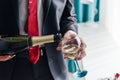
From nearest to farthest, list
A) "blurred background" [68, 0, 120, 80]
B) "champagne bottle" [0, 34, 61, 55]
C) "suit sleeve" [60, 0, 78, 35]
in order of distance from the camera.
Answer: "champagne bottle" [0, 34, 61, 55], "suit sleeve" [60, 0, 78, 35], "blurred background" [68, 0, 120, 80]

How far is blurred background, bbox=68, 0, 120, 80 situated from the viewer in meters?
1.34

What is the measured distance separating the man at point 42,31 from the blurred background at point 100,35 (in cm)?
51

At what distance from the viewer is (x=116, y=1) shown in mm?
1509

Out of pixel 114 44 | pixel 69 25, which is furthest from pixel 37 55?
pixel 114 44

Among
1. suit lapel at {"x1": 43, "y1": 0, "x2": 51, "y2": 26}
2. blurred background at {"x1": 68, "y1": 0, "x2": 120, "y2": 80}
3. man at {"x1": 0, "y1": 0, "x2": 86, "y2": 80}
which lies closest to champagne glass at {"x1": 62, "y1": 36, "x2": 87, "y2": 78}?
man at {"x1": 0, "y1": 0, "x2": 86, "y2": 80}

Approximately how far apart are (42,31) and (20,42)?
91 mm

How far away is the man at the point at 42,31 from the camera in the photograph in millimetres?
713

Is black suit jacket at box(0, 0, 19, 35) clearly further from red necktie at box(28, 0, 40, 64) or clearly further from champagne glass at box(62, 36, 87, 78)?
champagne glass at box(62, 36, 87, 78)

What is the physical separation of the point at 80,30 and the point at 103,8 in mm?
251

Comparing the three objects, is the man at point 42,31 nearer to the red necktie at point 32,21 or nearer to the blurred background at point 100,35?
the red necktie at point 32,21

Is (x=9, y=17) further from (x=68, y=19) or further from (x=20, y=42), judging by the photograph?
(x=68, y=19)

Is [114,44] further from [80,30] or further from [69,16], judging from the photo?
[69,16]

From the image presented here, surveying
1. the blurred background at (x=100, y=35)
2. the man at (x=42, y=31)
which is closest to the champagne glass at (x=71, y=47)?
the man at (x=42, y=31)

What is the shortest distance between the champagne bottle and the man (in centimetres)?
2
